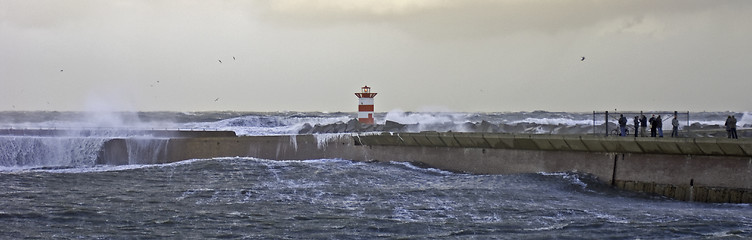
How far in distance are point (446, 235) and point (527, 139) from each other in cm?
775

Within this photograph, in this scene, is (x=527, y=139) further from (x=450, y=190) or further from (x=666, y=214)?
(x=666, y=214)

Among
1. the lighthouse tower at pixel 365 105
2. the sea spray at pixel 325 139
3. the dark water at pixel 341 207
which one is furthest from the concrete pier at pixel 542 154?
the lighthouse tower at pixel 365 105

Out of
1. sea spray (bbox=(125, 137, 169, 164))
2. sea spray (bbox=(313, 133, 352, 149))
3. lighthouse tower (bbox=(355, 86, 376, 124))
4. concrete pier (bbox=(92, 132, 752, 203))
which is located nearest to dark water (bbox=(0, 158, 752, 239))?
concrete pier (bbox=(92, 132, 752, 203))

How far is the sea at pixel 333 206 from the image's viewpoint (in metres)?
12.9

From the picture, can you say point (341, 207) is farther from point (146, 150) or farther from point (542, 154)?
point (146, 150)

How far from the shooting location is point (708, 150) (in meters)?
16.5

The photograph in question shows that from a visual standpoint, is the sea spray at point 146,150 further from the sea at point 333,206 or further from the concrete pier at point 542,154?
the sea at point 333,206

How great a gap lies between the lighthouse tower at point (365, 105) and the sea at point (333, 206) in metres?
7.00

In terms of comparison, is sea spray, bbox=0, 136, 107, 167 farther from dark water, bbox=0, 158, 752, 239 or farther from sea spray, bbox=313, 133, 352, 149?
sea spray, bbox=313, 133, 352, 149

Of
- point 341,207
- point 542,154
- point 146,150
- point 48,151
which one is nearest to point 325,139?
point 146,150

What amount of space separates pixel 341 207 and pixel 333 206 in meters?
0.19

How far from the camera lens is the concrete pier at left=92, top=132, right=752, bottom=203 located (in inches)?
644

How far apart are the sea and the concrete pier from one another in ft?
1.48

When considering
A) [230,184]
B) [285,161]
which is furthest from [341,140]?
[230,184]
